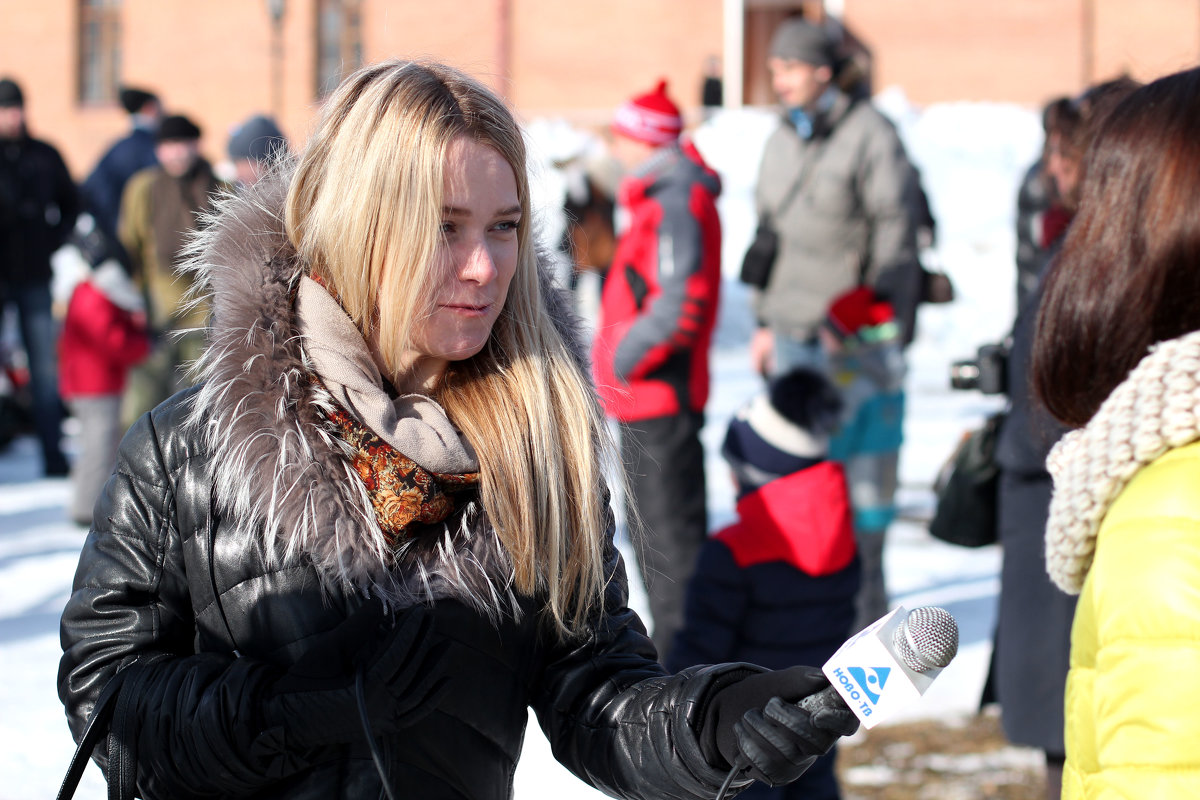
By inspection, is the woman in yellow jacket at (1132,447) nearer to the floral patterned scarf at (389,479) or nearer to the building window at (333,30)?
the floral patterned scarf at (389,479)


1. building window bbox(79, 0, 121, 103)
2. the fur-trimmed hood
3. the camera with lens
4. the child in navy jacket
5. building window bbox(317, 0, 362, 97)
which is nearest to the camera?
the fur-trimmed hood

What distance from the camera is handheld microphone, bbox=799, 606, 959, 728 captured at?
1.42 meters

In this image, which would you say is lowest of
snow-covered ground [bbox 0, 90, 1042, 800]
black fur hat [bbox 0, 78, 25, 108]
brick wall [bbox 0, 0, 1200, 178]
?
snow-covered ground [bbox 0, 90, 1042, 800]

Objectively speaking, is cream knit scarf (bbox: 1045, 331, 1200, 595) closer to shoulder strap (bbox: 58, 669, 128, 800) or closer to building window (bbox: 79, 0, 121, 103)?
shoulder strap (bbox: 58, 669, 128, 800)

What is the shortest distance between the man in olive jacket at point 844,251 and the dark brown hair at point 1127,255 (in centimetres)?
305

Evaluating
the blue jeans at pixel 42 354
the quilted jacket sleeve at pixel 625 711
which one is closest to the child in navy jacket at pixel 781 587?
the quilted jacket sleeve at pixel 625 711

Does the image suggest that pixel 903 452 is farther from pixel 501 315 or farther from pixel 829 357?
pixel 501 315

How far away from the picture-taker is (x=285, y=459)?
5.63 feet

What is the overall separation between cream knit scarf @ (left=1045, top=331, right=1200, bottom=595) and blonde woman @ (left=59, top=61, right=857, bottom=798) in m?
0.40

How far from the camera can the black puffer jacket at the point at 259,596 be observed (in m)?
1.65

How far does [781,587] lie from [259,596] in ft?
5.80

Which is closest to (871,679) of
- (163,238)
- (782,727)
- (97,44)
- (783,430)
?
(782,727)

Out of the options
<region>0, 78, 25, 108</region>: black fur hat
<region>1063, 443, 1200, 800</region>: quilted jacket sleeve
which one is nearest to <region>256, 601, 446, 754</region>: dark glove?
<region>1063, 443, 1200, 800</region>: quilted jacket sleeve

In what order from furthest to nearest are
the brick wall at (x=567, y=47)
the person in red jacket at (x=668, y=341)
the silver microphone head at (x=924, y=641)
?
the brick wall at (x=567, y=47), the person in red jacket at (x=668, y=341), the silver microphone head at (x=924, y=641)
